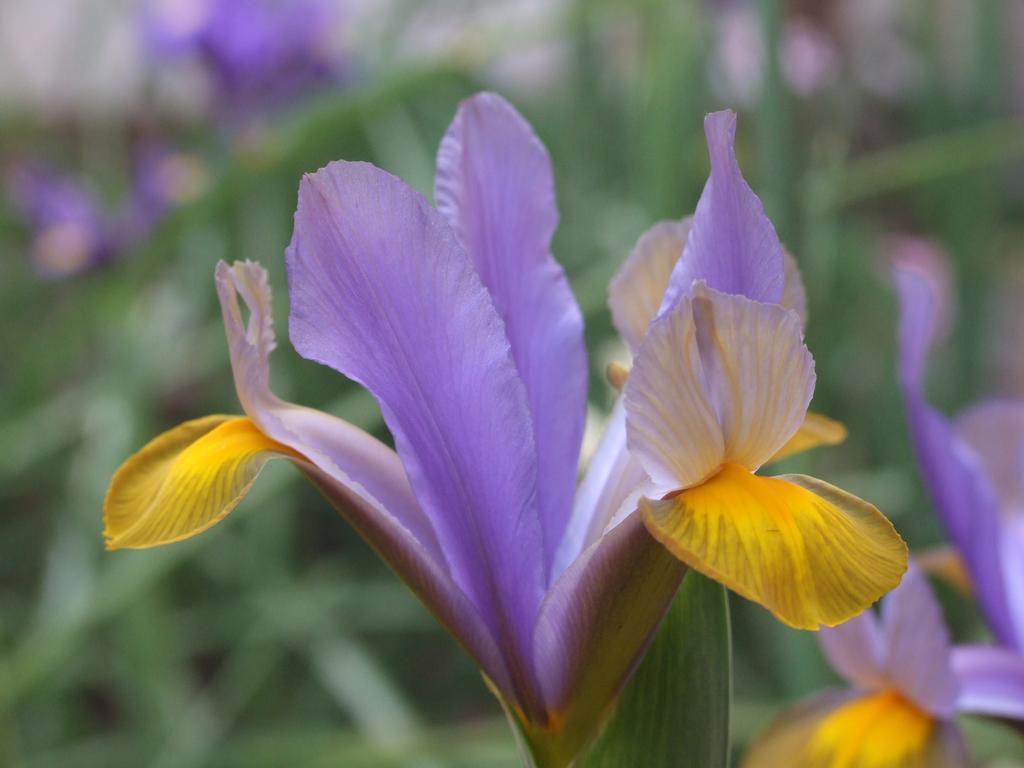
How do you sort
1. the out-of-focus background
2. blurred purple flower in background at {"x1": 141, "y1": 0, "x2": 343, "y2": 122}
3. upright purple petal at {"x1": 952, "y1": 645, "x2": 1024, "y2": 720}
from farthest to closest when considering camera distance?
blurred purple flower in background at {"x1": 141, "y1": 0, "x2": 343, "y2": 122}
the out-of-focus background
upright purple petal at {"x1": 952, "y1": 645, "x2": 1024, "y2": 720}

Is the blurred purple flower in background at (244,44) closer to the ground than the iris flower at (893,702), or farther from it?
farther from it

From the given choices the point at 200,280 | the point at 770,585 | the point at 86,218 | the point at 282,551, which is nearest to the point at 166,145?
the point at 86,218

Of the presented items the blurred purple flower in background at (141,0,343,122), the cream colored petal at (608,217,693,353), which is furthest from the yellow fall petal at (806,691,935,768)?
the blurred purple flower in background at (141,0,343,122)

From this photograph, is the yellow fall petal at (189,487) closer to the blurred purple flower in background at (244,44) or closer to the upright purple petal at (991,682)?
the upright purple petal at (991,682)

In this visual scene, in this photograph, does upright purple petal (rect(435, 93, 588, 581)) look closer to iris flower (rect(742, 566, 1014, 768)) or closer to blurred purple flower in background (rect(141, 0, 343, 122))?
iris flower (rect(742, 566, 1014, 768))

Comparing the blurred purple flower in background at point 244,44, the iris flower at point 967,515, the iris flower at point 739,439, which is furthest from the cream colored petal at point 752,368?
the blurred purple flower in background at point 244,44
